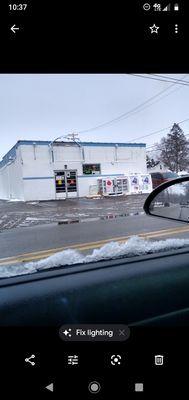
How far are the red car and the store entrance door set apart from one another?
1.32 ft

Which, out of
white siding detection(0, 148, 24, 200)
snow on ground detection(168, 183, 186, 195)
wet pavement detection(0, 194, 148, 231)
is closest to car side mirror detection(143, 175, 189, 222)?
snow on ground detection(168, 183, 186, 195)

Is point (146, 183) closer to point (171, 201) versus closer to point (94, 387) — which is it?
point (171, 201)

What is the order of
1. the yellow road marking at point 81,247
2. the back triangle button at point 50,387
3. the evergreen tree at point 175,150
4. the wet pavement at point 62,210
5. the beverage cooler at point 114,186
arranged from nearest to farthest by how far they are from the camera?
the back triangle button at point 50,387 < the evergreen tree at point 175,150 < the yellow road marking at point 81,247 < the wet pavement at point 62,210 < the beverage cooler at point 114,186

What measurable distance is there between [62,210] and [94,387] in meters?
1.11

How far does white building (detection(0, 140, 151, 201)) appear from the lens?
1363mm

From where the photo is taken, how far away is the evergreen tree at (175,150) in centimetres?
134

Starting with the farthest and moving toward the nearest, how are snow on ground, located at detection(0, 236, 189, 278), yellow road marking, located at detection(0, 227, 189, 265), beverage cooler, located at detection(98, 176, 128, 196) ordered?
beverage cooler, located at detection(98, 176, 128, 196) → yellow road marking, located at detection(0, 227, 189, 265) → snow on ground, located at detection(0, 236, 189, 278)

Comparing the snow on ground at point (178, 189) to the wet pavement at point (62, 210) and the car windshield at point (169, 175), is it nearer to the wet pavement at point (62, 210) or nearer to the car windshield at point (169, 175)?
the car windshield at point (169, 175)

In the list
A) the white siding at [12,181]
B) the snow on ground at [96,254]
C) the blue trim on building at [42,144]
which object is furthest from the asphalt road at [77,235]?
the blue trim on building at [42,144]


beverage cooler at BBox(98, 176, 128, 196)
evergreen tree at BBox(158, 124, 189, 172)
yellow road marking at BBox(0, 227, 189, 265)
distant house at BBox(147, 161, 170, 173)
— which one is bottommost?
yellow road marking at BBox(0, 227, 189, 265)

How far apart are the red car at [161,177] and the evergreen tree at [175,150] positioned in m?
0.05
